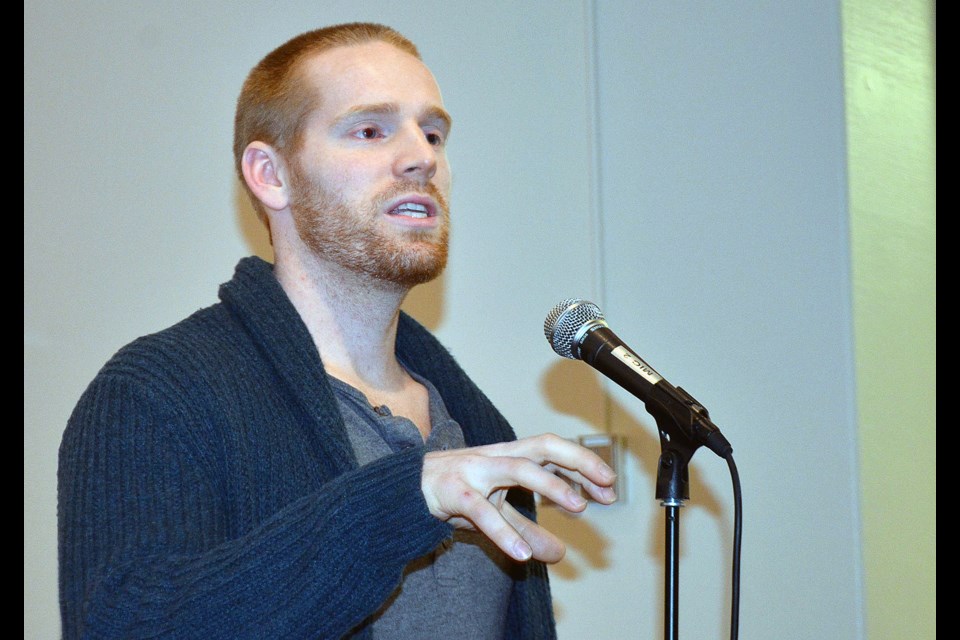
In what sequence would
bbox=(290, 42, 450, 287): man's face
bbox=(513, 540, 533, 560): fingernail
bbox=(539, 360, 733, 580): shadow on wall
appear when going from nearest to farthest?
bbox=(513, 540, 533, 560): fingernail → bbox=(290, 42, 450, 287): man's face → bbox=(539, 360, 733, 580): shadow on wall

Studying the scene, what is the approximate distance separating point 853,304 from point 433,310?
86 centimetres

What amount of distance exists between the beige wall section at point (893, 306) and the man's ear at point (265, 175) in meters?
1.10

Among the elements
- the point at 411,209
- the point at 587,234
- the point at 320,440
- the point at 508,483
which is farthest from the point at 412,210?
the point at 587,234

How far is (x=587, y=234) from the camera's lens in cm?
242

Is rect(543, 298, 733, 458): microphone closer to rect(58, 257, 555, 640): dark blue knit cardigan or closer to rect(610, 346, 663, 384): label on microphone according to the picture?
rect(610, 346, 663, 384): label on microphone

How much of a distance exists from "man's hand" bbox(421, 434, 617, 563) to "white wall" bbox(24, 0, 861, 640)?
3.56 feet

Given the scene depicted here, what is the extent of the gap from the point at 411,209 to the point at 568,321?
437mm

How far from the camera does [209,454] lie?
1.30 meters

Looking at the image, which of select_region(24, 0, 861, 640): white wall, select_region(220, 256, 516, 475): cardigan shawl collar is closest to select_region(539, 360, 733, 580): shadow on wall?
select_region(24, 0, 861, 640): white wall

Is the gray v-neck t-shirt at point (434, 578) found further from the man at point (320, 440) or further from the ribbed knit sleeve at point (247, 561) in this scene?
the ribbed knit sleeve at point (247, 561)

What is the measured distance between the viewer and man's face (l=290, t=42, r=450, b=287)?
1.55 meters

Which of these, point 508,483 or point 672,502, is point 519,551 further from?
point 672,502

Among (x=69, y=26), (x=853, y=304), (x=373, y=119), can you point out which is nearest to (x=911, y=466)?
(x=853, y=304)
